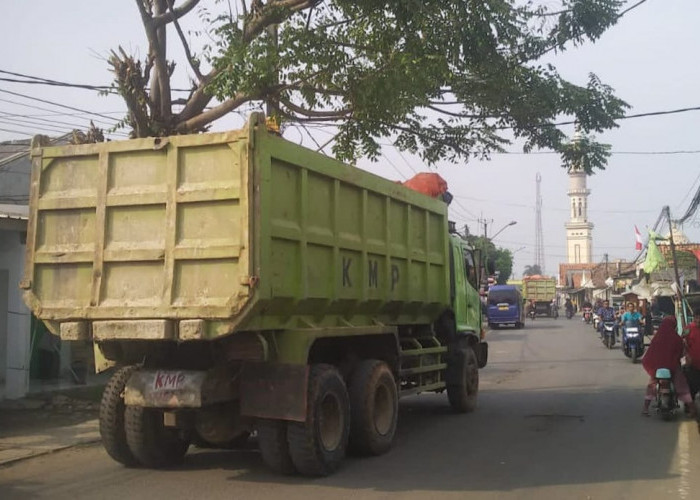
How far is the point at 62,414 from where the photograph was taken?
10.7 meters

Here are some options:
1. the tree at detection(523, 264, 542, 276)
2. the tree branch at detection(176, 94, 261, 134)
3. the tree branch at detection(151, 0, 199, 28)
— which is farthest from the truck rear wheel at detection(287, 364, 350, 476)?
the tree at detection(523, 264, 542, 276)

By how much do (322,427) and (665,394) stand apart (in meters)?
5.47

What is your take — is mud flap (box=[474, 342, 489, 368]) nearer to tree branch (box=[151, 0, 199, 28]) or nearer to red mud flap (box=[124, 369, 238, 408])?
red mud flap (box=[124, 369, 238, 408])

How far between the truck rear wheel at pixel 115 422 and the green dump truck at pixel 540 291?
4817 centimetres

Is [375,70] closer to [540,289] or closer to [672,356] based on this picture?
[672,356]

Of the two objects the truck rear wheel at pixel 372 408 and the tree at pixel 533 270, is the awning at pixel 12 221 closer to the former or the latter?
the truck rear wheel at pixel 372 408

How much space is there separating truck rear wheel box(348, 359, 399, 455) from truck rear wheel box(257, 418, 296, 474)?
105 centimetres

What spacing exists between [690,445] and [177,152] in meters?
6.50

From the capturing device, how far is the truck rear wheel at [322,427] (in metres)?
Answer: 6.45

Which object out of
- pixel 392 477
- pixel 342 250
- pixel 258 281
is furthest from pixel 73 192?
pixel 392 477

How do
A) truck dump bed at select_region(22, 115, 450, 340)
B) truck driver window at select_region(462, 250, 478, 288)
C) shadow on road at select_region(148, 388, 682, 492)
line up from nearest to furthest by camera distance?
1. truck dump bed at select_region(22, 115, 450, 340)
2. shadow on road at select_region(148, 388, 682, 492)
3. truck driver window at select_region(462, 250, 478, 288)

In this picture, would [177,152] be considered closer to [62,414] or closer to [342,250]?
[342,250]

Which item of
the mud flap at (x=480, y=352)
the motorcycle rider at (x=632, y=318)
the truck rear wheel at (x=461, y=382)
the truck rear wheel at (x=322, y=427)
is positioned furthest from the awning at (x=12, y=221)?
the motorcycle rider at (x=632, y=318)

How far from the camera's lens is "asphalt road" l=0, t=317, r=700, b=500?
6211 mm
